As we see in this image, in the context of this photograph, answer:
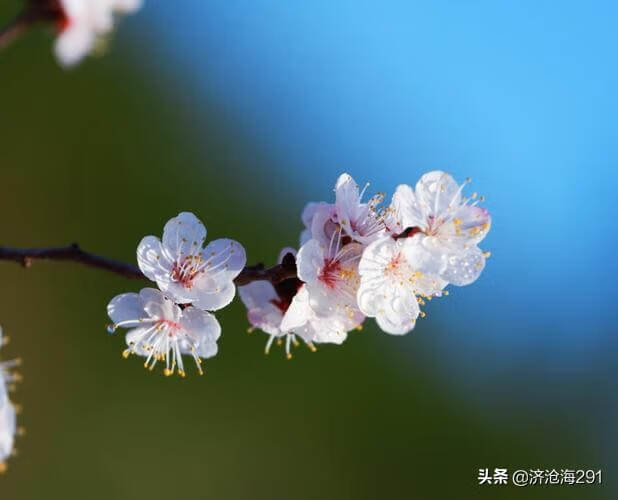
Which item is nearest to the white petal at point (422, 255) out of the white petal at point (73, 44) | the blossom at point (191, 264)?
the blossom at point (191, 264)

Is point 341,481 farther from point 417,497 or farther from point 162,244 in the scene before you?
point 162,244

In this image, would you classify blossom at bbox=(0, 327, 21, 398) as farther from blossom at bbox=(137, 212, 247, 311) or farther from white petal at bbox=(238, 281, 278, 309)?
white petal at bbox=(238, 281, 278, 309)

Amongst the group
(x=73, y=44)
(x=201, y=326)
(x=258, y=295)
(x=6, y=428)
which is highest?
(x=73, y=44)

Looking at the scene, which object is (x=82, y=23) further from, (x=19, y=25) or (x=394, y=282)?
(x=394, y=282)

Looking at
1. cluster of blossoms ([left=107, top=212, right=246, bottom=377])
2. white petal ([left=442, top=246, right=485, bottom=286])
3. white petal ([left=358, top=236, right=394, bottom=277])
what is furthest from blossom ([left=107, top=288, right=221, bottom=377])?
white petal ([left=442, top=246, right=485, bottom=286])

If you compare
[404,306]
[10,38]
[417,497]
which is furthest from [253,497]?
[10,38]

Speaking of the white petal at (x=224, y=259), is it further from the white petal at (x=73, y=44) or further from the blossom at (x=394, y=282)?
the white petal at (x=73, y=44)

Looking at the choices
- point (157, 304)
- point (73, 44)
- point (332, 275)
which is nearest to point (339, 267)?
point (332, 275)

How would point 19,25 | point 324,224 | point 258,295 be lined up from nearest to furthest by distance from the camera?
point 19,25, point 324,224, point 258,295
